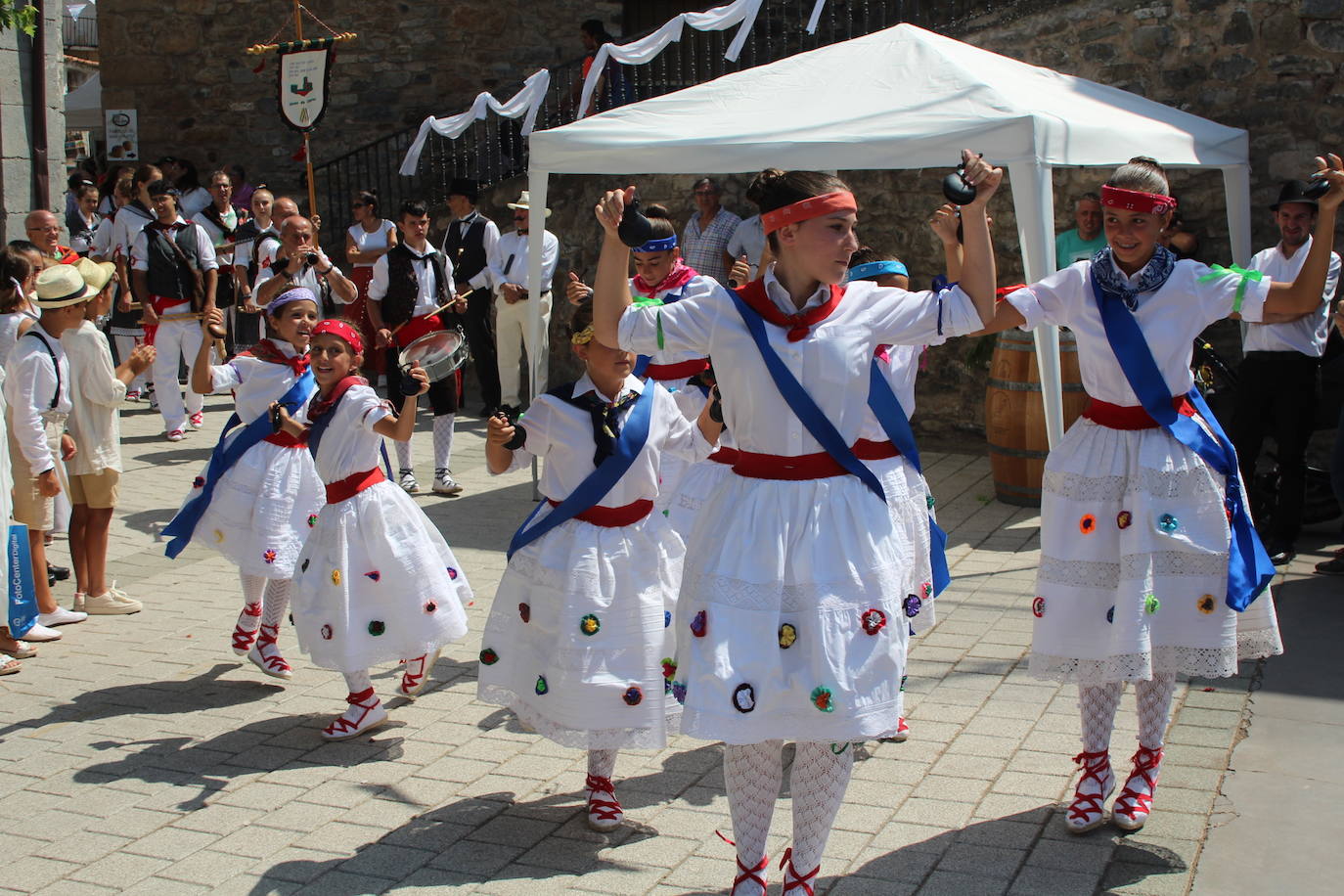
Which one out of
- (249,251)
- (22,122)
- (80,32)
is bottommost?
(249,251)

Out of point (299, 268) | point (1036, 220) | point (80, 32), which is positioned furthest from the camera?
point (80, 32)

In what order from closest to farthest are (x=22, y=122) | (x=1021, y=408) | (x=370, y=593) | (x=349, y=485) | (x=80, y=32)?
(x=370, y=593)
(x=349, y=485)
(x=1021, y=408)
(x=22, y=122)
(x=80, y=32)

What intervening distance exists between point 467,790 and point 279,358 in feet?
6.92

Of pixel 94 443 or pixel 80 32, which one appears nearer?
pixel 94 443

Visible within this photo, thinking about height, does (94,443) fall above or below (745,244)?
below

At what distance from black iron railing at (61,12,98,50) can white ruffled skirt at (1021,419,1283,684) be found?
4218 cm

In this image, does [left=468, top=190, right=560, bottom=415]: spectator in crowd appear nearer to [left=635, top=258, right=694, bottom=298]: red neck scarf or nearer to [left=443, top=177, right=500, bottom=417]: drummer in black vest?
[left=443, top=177, right=500, bottom=417]: drummer in black vest

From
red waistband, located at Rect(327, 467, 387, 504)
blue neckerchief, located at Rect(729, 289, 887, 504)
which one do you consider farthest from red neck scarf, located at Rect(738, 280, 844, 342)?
red waistband, located at Rect(327, 467, 387, 504)

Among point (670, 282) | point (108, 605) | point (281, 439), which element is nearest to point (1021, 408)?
point (670, 282)

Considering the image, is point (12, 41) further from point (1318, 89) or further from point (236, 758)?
point (1318, 89)

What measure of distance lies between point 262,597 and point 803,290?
3.43 m

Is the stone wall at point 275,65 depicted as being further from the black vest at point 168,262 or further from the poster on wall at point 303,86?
the black vest at point 168,262

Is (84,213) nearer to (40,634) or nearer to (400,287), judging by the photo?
(400,287)

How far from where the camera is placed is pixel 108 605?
6996 mm
